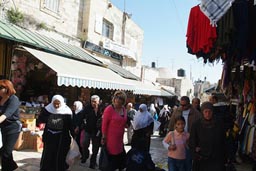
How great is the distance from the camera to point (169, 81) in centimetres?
3478

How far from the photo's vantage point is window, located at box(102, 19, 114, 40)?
16.4m

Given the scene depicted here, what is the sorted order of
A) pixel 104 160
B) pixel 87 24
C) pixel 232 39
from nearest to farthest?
pixel 232 39 → pixel 104 160 → pixel 87 24

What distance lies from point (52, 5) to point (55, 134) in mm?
8211

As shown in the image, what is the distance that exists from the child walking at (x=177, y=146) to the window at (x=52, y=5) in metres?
8.66

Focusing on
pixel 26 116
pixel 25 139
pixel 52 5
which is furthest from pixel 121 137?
pixel 52 5

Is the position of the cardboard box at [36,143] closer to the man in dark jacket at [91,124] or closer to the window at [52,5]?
the man in dark jacket at [91,124]

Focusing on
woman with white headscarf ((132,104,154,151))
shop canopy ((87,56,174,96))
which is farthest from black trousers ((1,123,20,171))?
shop canopy ((87,56,174,96))

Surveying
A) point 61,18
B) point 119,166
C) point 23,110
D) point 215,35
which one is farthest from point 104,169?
point 61,18

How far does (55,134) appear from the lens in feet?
16.5

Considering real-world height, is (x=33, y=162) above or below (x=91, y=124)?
below

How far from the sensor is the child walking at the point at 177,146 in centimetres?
470

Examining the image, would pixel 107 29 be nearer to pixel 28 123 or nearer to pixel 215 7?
pixel 28 123

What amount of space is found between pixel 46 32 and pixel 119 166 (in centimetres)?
782

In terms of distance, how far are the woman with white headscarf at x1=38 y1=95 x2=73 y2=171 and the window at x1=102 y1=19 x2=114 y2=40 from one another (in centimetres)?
1167
